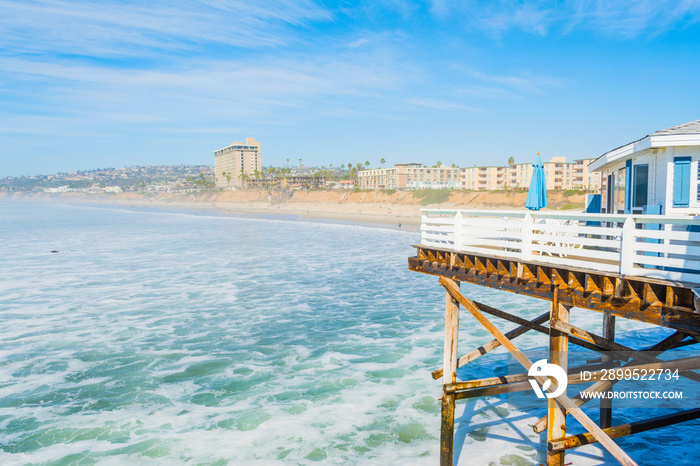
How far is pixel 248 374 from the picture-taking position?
14461mm

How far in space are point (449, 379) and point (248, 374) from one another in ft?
23.7

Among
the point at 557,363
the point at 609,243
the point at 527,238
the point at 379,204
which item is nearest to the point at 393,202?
the point at 379,204

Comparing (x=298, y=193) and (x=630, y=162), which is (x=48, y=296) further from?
(x=298, y=193)

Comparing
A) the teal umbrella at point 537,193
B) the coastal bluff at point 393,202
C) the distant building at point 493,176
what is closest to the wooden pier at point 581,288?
the teal umbrella at point 537,193

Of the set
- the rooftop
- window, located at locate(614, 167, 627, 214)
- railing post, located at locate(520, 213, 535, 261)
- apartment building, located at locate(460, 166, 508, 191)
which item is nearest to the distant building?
apartment building, located at locate(460, 166, 508, 191)

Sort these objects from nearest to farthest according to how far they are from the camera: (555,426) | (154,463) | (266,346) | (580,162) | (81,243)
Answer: (555,426), (154,463), (266,346), (81,243), (580,162)

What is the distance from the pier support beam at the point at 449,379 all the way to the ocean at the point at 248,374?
3.35 feet

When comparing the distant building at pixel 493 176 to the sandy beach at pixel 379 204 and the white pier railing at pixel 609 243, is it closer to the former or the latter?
the sandy beach at pixel 379 204

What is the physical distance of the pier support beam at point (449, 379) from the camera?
895 centimetres

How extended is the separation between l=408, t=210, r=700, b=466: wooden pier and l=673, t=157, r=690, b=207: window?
67 centimetres

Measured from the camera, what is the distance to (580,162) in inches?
5300

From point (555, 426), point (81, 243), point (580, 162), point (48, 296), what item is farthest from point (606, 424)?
point (580, 162)

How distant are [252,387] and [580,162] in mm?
140866

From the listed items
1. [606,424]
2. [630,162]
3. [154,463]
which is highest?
[630,162]
